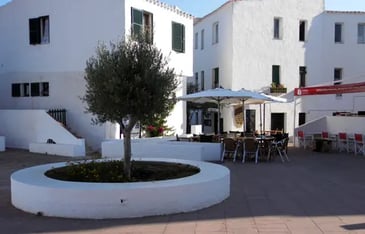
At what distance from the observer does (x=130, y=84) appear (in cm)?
753

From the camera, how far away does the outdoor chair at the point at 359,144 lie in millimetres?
17203

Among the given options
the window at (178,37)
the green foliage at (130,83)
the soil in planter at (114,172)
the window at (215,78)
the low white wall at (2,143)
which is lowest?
the low white wall at (2,143)

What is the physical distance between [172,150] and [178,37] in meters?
8.03

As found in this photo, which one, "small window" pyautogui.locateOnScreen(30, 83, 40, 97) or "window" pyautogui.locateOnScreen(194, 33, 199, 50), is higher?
A: "window" pyautogui.locateOnScreen(194, 33, 199, 50)

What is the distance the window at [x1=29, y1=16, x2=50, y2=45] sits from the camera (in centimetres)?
1935

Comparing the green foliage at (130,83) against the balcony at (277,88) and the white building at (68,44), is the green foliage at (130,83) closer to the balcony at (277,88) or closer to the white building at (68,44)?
the white building at (68,44)

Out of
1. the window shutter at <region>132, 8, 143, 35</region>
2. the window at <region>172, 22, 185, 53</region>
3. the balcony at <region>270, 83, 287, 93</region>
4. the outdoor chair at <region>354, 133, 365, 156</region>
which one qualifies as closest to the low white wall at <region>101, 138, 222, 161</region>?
the window shutter at <region>132, 8, 143, 35</region>

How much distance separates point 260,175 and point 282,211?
161 inches

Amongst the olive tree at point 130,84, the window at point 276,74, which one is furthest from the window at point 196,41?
the olive tree at point 130,84

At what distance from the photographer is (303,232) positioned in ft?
19.6

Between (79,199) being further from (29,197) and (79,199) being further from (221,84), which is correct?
(221,84)

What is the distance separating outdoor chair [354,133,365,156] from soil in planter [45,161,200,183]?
35.5 feet

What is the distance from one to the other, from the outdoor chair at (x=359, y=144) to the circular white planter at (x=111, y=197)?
39.1 feet

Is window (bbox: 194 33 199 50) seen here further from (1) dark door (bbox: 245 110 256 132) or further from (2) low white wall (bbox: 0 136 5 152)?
(2) low white wall (bbox: 0 136 5 152)
